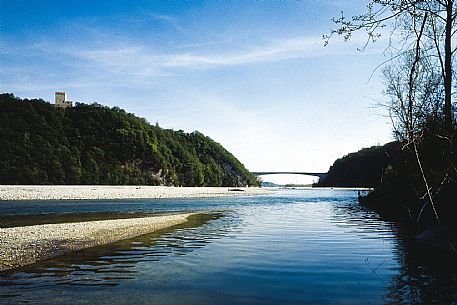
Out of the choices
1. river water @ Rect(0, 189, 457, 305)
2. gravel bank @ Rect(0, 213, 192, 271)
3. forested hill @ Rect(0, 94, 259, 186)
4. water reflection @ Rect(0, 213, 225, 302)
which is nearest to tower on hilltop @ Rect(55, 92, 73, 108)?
forested hill @ Rect(0, 94, 259, 186)

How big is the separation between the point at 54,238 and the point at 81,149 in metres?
100

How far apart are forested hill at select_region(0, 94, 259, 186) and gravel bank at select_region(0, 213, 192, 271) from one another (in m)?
70.0

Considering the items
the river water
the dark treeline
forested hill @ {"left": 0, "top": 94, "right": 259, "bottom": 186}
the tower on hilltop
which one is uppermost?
the tower on hilltop

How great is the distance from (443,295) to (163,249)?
9.48 meters

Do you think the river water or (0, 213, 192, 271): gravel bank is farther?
(0, 213, 192, 271): gravel bank

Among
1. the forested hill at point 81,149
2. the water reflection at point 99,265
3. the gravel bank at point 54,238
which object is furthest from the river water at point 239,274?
the forested hill at point 81,149

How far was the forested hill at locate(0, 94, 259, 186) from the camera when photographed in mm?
88000

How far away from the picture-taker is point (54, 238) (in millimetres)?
16891

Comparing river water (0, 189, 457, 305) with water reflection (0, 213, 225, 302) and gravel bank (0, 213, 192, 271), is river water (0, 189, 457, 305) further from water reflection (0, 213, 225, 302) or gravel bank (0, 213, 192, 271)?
gravel bank (0, 213, 192, 271)

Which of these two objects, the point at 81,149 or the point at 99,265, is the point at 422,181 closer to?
the point at 99,265

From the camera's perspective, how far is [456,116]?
1562 centimetres

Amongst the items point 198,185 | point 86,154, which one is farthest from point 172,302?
point 198,185

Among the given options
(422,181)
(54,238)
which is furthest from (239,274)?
(54,238)

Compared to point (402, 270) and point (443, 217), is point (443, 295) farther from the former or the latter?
point (443, 217)
